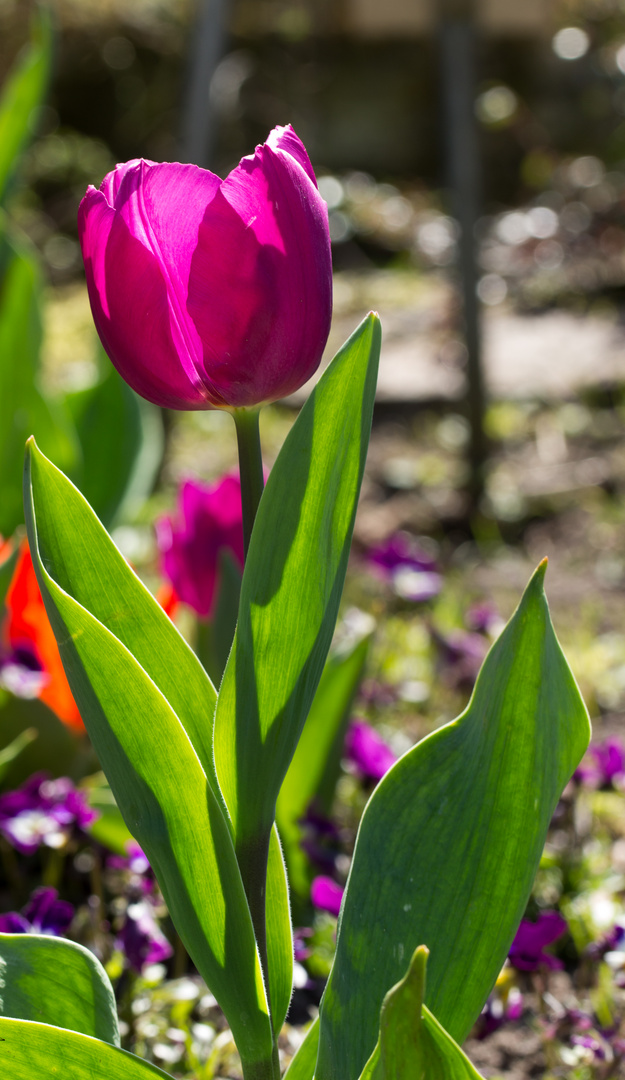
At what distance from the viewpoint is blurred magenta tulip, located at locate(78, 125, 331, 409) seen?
586 mm

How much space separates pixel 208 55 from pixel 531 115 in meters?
6.16

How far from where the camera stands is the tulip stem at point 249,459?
2.19ft

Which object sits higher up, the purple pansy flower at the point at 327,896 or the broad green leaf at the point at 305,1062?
the broad green leaf at the point at 305,1062

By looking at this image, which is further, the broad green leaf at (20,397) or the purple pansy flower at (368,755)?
the broad green leaf at (20,397)

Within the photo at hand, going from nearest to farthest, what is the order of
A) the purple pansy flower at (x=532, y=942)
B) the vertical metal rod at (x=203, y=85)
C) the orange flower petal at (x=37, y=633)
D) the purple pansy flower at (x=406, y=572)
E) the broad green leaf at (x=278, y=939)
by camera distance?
the broad green leaf at (x=278, y=939)
the purple pansy flower at (x=532, y=942)
the orange flower petal at (x=37, y=633)
the purple pansy flower at (x=406, y=572)
the vertical metal rod at (x=203, y=85)

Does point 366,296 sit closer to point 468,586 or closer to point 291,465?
point 468,586

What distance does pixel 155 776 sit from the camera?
2.06 feet

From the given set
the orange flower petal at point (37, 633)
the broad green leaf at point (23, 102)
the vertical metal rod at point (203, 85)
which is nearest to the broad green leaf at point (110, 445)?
the orange flower petal at point (37, 633)

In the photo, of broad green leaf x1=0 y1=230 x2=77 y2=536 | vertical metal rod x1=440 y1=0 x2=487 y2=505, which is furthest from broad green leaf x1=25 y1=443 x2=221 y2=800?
vertical metal rod x1=440 y1=0 x2=487 y2=505

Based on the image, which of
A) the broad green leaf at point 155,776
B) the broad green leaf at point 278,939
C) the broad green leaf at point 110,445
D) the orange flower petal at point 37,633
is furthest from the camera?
the broad green leaf at point 110,445

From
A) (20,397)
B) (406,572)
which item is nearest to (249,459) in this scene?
(20,397)

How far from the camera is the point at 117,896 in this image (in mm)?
1351

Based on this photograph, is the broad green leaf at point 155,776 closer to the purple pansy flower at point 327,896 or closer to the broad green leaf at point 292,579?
the broad green leaf at point 292,579

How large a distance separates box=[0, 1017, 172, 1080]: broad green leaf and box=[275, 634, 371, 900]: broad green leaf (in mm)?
570
